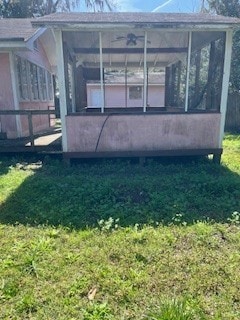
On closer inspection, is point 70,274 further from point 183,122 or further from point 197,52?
point 197,52

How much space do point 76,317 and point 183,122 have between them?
487 cm

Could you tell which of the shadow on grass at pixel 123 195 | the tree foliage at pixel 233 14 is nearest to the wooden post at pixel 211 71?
the shadow on grass at pixel 123 195

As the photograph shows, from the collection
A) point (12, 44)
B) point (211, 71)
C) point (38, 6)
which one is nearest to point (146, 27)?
point (211, 71)

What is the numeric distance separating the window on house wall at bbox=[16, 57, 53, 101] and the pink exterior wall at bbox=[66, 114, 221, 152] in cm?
340

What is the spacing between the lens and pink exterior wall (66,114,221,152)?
625 centimetres

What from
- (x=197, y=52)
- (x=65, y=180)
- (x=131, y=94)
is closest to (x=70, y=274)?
(x=65, y=180)

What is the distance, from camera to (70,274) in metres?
2.81

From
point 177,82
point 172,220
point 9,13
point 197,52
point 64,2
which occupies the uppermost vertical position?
point 64,2

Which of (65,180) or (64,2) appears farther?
(64,2)

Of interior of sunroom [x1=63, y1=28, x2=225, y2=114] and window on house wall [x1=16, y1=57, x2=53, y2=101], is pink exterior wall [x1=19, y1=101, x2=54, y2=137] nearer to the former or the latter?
window on house wall [x1=16, y1=57, x2=53, y2=101]

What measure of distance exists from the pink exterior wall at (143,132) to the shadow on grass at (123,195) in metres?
0.49

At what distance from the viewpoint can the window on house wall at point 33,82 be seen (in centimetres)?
873

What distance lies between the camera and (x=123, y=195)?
4746 mm

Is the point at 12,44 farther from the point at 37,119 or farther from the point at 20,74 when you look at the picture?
the point at 37,119
